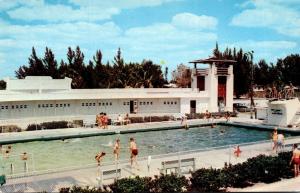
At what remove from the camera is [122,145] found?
28.6 metres

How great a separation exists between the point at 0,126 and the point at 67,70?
2209 centimetres

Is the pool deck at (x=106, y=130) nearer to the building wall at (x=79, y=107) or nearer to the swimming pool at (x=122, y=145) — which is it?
the swimming pool at (x=122, y=145)

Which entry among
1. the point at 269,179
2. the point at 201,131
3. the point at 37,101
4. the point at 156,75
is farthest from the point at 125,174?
the point at 156,75

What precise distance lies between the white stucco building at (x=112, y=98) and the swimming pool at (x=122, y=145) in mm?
8009

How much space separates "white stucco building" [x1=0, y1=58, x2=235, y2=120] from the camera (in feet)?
125

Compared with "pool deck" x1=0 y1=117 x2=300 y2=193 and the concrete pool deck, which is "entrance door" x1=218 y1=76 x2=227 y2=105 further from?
the concrete pool deck

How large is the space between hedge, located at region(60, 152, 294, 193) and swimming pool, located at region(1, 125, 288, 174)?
8218mm

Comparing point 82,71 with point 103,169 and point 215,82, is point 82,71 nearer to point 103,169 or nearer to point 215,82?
point 215,82

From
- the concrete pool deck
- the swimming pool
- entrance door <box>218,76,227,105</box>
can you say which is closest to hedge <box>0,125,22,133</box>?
the swimming pool

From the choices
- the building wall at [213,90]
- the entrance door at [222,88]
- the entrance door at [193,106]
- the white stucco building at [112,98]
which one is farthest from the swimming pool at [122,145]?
the entrance door at [222,88]

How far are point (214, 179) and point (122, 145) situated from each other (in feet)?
49.1

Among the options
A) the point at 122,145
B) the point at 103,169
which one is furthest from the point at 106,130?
the point at 103,169

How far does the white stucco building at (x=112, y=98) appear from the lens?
125ft

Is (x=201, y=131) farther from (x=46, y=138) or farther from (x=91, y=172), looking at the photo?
(x=91, y=172)
